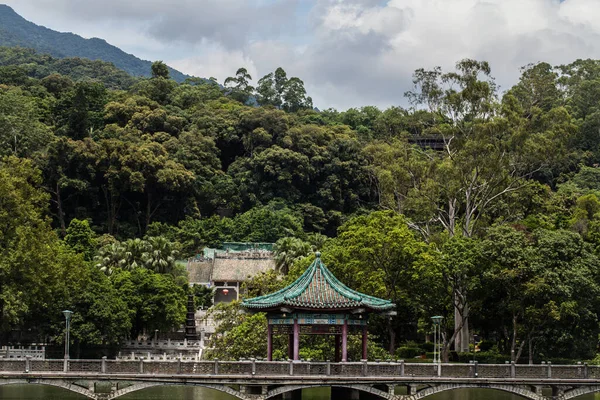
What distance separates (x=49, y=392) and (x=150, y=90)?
67783 millimetres

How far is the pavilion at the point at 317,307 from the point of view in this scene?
135 ft

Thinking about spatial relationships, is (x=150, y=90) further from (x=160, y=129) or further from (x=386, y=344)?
(x=386, y=344)

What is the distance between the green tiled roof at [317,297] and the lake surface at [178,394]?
8865 millimetres

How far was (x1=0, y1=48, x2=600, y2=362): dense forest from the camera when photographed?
53062 millimetres

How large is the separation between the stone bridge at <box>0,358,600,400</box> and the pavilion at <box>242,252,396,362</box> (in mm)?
1864

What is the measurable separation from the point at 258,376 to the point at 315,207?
194 feet

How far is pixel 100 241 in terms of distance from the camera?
82312 millimetres

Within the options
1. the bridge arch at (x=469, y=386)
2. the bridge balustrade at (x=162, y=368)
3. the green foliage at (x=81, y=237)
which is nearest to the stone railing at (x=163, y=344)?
the green foliage at (x=81, y=237)

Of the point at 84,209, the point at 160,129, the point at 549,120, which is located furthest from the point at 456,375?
the point at 160,129

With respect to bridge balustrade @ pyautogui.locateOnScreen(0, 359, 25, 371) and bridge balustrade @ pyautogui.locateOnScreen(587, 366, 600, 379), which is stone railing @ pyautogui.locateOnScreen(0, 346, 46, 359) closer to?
bridge balustrade @ pyautogui.locateOnScreen(0, 359, 25, 371)

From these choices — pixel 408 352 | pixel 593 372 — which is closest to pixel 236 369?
pixel 593 372

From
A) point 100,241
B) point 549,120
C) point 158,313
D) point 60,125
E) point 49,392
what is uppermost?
point 60,125

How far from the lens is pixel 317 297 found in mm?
41562

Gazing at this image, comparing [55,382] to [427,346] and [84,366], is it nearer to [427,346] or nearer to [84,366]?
[84,366]
